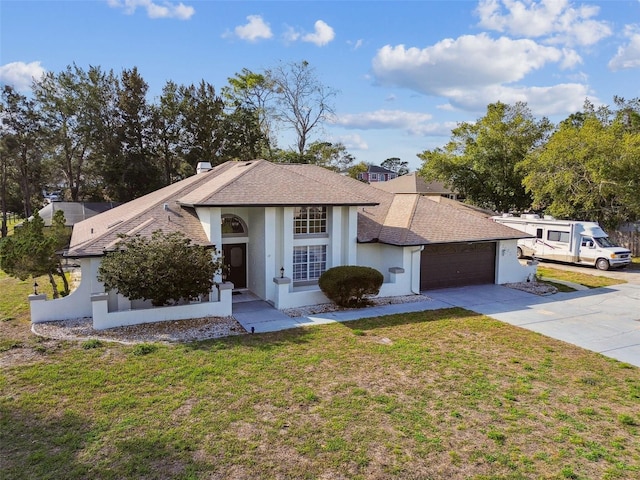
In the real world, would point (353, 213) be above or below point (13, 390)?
above

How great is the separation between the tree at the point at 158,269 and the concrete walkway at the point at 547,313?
2196 mm

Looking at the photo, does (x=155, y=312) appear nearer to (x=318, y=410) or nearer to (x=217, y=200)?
(x=217, y=200)

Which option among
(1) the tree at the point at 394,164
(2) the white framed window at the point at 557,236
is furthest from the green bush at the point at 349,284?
(1) the tree at the point at 394,164

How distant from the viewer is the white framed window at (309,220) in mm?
17359

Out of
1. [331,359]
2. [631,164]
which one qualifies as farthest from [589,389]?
[631,164]

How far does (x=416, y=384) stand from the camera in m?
9.69

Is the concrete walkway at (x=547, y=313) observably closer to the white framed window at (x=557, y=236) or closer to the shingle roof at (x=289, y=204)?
the shingle roof at (x=289, y=204)

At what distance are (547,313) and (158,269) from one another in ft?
44.9

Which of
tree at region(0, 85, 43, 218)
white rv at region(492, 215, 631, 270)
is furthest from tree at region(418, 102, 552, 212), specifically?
tree at region(0, 85, 43, 218)

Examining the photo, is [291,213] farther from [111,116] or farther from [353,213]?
[111,116]

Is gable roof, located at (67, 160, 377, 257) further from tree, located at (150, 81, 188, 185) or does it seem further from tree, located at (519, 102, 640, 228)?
tree, located at (150, 81, 188, 185)

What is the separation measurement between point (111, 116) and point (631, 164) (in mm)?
42590

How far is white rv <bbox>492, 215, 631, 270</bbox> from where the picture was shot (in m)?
24.7

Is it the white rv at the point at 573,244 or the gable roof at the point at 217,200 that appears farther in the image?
the white rv at the point at 573,244
